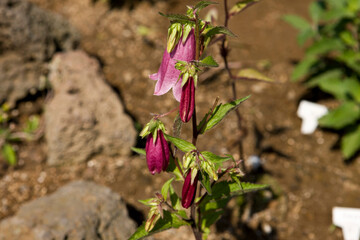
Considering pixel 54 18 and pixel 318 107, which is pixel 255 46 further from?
pixel 54 18

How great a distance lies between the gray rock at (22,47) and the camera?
401 centimetres

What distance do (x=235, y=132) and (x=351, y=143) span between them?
115 centimetres

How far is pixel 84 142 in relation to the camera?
3645 mm

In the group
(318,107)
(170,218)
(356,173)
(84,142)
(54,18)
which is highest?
(54,18)

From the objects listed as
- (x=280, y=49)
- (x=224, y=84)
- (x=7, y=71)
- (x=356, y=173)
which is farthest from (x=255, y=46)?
(x=7, y=71)

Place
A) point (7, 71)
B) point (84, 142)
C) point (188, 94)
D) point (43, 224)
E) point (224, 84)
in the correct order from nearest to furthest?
point (188, 94) → point (43, 224) → point (84, 142) → point (7, 71) → point (224, 84)

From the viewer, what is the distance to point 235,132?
4.02 m

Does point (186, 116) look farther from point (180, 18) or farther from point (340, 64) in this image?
point (340, 64)

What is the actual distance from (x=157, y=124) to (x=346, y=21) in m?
3.00

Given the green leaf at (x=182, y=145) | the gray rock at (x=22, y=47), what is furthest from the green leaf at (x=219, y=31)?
the gray rock at (x=22, y=47)

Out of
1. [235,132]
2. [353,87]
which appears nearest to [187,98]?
[235,132]

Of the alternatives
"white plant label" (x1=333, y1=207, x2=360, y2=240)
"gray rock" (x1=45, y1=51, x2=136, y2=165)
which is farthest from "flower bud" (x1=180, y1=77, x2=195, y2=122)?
"white plant label" (x1=333, y1=207, x2=360, y2=240)

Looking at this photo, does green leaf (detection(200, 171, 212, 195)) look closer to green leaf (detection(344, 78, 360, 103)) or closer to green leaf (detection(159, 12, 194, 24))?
green leaf (detection(159, 12, 194, 24))

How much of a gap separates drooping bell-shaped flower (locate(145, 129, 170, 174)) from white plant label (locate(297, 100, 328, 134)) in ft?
8.85
